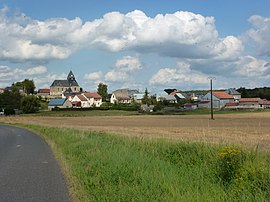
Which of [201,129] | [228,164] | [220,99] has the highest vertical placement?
[220,99]

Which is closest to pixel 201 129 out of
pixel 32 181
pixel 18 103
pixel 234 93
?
pixel 32 181

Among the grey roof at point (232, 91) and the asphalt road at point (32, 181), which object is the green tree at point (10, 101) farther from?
the asphalt road at point (32, 181)

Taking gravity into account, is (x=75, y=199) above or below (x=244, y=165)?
below

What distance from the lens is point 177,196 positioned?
816 cm

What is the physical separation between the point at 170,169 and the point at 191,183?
1.79 m

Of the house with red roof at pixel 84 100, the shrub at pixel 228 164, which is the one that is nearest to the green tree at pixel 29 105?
the house with red roof at pixel 84 100

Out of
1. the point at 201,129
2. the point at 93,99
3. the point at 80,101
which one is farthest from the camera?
the point at 93,99

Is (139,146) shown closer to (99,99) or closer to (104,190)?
(104,190)

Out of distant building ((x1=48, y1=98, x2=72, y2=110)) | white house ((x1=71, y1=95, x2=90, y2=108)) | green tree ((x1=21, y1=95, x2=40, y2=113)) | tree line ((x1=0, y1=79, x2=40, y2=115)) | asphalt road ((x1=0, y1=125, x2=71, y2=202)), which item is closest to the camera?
asphalt road ((x1=0, y1=125, x2=71, y2=202))

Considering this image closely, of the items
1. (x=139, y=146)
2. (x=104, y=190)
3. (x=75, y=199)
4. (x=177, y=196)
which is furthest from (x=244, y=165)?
(x=139, y=146)

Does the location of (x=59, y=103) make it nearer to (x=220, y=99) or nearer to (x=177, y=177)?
(x=220, y=99)

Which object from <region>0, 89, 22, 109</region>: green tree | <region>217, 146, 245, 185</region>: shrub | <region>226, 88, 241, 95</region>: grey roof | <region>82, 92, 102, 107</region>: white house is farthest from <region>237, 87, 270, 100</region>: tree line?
<region>217, 146, 245, 185</region>: shrub

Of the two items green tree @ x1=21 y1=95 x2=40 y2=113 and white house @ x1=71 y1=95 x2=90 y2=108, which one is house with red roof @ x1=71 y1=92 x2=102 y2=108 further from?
green tree @ x1=21 y1=95 x2=40 y2=113

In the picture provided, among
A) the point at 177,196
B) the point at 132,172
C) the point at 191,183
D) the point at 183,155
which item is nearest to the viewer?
the point at 177,196
